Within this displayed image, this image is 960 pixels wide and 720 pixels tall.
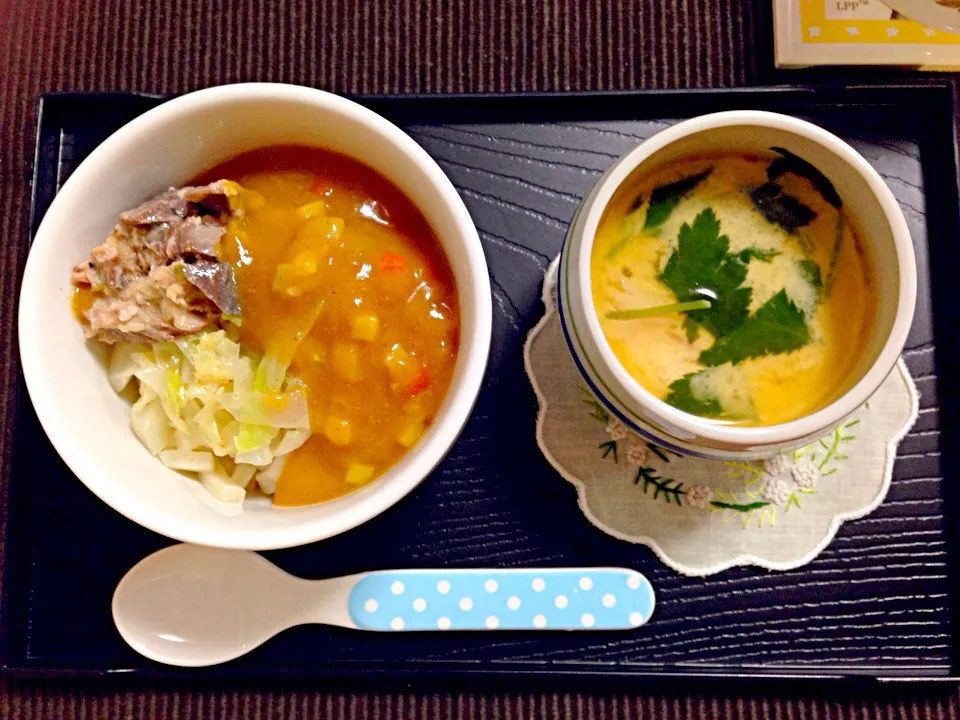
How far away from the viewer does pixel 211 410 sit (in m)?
1.00

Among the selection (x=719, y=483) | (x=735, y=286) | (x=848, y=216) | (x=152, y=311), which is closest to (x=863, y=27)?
(x=848, y=216)

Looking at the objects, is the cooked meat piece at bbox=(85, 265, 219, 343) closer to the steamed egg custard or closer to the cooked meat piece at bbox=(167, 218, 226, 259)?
the cooked meat piece at bbox=(167, 218, 226, 259)

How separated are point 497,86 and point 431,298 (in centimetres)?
46

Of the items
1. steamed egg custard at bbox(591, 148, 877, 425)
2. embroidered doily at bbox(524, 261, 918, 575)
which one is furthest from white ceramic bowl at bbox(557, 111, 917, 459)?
embroidered doily at bbox(524, 261, 918, 575)

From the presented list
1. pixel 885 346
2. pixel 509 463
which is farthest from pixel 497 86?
pixel 885 346

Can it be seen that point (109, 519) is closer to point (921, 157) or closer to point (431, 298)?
point (431, 298)

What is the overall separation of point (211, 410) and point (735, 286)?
694mm

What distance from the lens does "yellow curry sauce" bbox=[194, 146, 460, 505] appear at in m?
0.97

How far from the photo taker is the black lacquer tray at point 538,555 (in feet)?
3.64

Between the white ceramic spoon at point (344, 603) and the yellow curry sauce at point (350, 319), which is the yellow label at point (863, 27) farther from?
the white ceramic spoon at point (344, 603)

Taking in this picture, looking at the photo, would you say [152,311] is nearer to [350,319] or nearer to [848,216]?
[350,319]

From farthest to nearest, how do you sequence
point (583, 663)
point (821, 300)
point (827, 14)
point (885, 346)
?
point (827, 14), point (583, 663), point (821, 300), point (885, 346)

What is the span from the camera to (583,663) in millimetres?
1104

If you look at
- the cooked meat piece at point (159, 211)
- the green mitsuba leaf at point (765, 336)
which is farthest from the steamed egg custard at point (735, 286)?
the cooked meat piece at point (159, 211)
